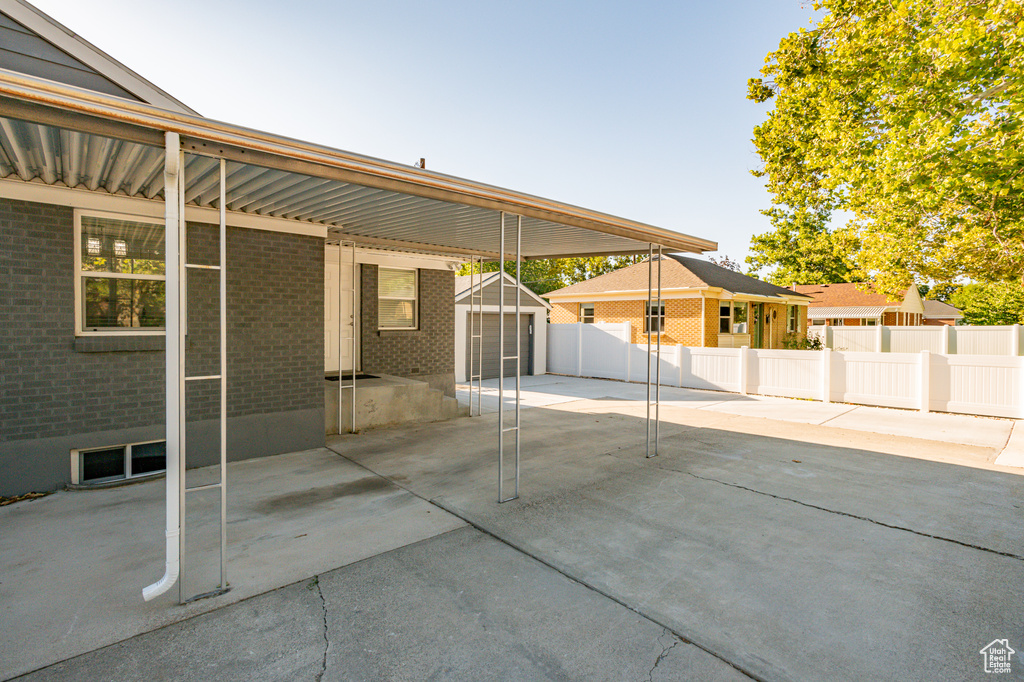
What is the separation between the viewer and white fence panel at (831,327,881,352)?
1925 cm

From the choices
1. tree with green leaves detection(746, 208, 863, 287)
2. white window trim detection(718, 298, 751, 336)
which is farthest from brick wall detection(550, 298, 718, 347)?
tree with green leaves detection(746, 208, 863, 287)

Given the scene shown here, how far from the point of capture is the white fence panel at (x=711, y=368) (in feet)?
45.2

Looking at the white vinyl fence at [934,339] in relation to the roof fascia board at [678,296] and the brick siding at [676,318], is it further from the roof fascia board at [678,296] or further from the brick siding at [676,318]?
the brick siding at [676,318]

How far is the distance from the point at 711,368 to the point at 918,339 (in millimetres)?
9704

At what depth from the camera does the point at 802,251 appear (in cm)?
4269

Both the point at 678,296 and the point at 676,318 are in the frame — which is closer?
the point at 678,296

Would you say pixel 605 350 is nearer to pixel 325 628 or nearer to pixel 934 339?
pixel 934 339

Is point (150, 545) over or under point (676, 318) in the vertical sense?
under

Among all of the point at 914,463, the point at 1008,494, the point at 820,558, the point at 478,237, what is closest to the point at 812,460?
the point at 914,463

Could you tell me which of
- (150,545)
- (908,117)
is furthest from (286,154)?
(908,117)

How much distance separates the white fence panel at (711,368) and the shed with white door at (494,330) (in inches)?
198

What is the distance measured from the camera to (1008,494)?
18.4ft

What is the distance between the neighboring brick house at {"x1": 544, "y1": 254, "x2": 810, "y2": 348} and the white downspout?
1529 centimetres

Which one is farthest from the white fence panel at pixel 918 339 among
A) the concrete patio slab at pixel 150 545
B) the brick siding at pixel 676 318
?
the concrete patio slab at pixel 150 545
